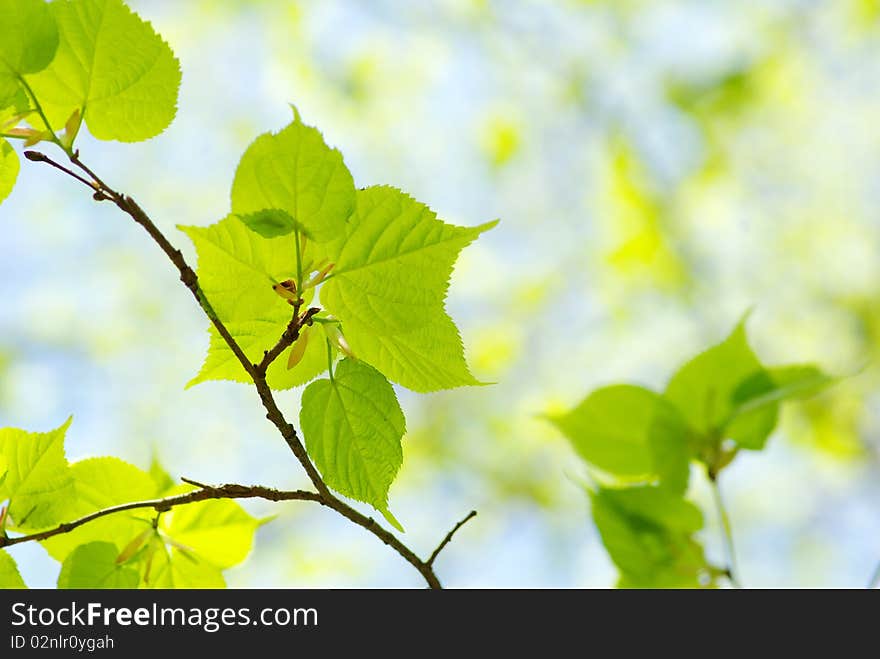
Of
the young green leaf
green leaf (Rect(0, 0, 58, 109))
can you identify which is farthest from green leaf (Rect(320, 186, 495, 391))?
green leaf (Rect(0, 0, 58, 109))

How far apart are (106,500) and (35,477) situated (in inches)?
1.6

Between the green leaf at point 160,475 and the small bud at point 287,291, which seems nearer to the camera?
the small bud at point 287,291

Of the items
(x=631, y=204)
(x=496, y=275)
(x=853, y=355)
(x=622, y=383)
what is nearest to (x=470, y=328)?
(x=496, y=275)

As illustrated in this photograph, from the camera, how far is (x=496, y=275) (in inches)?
115

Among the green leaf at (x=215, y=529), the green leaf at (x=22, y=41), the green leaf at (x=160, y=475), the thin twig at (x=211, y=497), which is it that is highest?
the green leaf at (x=22, y=41)

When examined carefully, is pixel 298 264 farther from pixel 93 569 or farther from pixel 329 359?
pixel 93 569

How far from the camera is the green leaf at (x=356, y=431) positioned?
11.6 inches

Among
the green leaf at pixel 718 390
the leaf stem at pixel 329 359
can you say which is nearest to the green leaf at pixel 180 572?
the leaf stem at pixel 329 359

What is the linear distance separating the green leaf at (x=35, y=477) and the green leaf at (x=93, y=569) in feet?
0.06

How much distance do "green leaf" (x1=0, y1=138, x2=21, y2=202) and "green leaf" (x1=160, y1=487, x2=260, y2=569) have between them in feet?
0.53

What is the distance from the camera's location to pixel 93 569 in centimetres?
33

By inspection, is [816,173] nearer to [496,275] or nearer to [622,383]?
[496,275]

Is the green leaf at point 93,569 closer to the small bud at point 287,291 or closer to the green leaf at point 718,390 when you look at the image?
the small bud at point 287,291

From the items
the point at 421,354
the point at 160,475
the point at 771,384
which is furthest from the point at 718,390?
the point at 160,475
